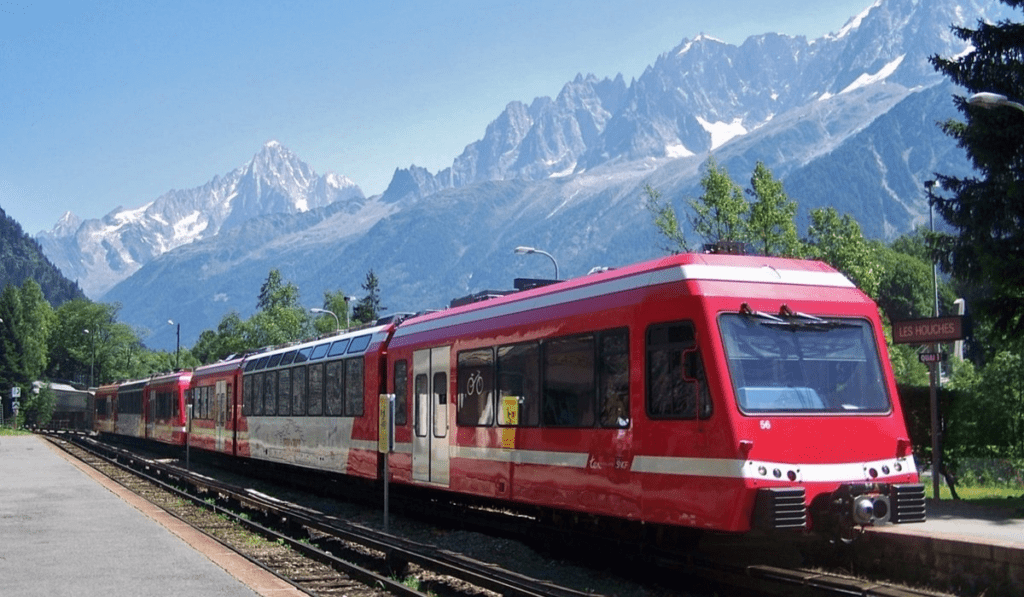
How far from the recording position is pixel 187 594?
1188cm

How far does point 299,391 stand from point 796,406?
54.8ft

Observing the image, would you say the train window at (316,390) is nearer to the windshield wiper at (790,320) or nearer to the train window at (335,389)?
the train window at (335,389)

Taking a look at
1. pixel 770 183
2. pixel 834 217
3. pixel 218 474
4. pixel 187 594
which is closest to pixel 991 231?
pixel 187 594

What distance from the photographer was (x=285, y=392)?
2767cm

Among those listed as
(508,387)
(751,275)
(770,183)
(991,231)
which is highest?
(770,183)

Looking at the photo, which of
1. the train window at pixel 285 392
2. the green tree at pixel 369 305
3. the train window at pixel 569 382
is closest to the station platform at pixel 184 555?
the train window at pixel 569 382

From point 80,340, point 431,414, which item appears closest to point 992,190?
point 431,414

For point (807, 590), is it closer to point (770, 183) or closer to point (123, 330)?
point (770, 183)

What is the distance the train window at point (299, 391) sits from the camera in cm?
2616

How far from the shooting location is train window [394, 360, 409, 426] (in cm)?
1980

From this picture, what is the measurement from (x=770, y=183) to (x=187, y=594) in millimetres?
31825

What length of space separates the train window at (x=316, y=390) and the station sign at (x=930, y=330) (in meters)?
12.0

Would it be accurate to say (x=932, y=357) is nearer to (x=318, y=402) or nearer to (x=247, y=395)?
(x=318, y=402)

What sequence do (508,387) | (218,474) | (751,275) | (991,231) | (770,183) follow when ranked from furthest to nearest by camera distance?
(770,183) < (218,474) < (991,231) < (508,387) < (751,275)
